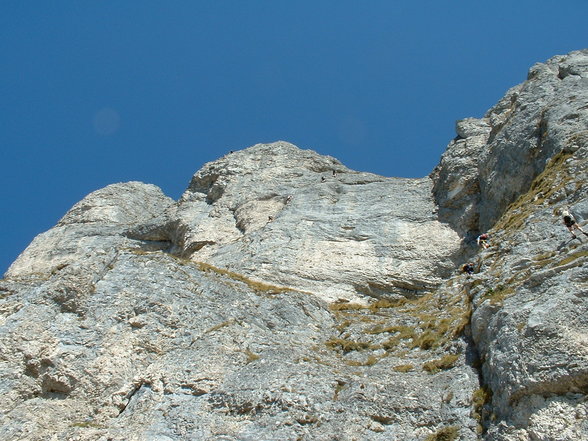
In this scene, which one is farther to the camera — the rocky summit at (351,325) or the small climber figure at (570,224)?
the small climber figure at (570,224)

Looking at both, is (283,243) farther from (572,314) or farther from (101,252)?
(572,314)

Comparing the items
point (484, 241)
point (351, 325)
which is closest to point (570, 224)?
point (484, 241)

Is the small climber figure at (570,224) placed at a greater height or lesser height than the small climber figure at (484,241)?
lesser

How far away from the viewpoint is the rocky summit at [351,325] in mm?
19609

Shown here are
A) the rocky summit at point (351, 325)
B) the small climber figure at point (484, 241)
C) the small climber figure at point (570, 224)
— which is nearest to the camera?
the rocky summit at point (351, 325)

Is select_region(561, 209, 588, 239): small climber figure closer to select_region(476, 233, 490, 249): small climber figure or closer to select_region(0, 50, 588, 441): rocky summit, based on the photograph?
select_region(0, 50, 588, 441): rocky summit

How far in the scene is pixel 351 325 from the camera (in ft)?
93.6

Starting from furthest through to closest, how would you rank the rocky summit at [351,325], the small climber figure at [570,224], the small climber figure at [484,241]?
the small climber figure at [484,241] < the small climber figure at [570,224] < the rocky summit at [351,325]

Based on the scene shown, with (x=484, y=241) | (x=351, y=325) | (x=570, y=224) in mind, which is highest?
(x=484, y=241)

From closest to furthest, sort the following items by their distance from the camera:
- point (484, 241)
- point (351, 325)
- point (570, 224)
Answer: point (570, 224) → point (351, 325) → point (484, 241)

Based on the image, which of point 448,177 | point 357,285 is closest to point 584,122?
point 448,177

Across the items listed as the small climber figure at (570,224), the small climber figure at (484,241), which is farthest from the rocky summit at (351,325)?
the small climber figure at (484,241)

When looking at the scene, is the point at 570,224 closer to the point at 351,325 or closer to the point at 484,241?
the point at 484,241

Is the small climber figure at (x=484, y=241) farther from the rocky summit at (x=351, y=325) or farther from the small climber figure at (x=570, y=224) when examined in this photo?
the small climber figure at (x=570, y=224)
